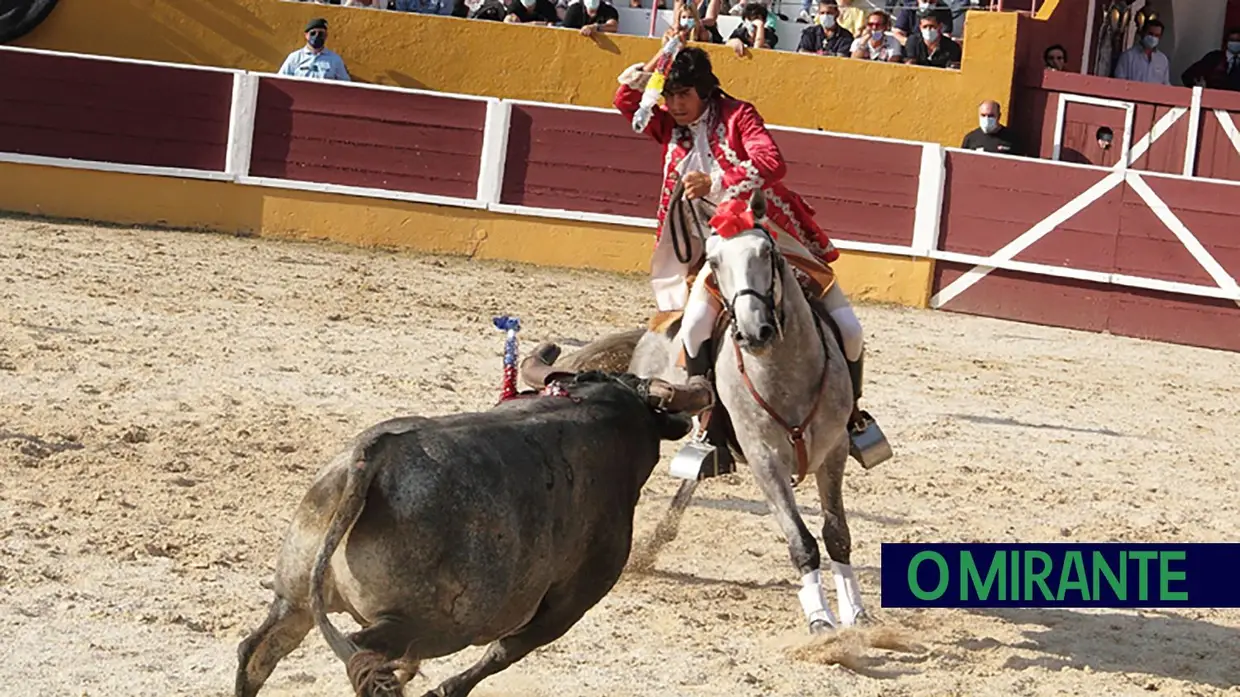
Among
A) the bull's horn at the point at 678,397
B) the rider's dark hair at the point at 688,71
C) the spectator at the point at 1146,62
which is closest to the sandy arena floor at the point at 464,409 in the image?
the bull's horn at the point at 678,397

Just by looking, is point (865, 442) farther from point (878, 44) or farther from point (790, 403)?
point (878, 44)

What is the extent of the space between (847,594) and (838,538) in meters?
0.19

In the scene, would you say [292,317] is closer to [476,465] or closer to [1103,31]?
[476,465]

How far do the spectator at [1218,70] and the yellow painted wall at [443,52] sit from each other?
291 centimetres

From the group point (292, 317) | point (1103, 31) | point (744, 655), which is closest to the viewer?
point (744, 655)

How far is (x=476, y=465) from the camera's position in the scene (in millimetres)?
3637

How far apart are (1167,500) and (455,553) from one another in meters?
4.73

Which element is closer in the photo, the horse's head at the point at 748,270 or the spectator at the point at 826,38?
the horse's head at the point at 748,270

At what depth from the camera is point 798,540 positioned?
17.7 feet

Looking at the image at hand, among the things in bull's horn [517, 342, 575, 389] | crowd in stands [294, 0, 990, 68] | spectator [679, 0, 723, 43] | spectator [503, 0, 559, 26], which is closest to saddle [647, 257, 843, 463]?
bull's horn [517, 342, 575, 389]

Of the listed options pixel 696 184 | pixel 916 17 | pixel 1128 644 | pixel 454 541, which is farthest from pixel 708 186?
pixel 916 17

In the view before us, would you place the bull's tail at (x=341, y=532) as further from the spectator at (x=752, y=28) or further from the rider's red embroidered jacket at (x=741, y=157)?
the spectator at (x=752, y=28)

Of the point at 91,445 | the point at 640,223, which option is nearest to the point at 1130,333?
the point at 640,223

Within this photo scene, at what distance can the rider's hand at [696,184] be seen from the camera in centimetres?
567
